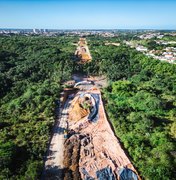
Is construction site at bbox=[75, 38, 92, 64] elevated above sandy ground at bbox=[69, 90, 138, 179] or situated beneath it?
situated beneath

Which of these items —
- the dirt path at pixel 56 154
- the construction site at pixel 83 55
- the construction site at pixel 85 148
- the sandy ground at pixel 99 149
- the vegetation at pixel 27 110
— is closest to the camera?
the construction site at pixel 85 148

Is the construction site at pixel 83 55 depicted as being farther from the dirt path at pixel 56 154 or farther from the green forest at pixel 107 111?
the dirt path at pixel 56 154

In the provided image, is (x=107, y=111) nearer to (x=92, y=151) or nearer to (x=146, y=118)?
(x=146, y=118)

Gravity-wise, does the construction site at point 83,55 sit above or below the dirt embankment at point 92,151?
below

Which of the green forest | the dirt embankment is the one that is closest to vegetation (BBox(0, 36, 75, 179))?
the green forest

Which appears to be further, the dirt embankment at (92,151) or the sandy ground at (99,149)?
the sandy ground at (99,149)

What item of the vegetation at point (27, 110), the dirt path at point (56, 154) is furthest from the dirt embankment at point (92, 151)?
the vegetation at point (27, 110)

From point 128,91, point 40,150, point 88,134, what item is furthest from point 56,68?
point 40,150

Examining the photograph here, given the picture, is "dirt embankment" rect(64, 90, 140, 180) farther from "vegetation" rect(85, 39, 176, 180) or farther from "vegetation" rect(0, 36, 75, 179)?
"vegetation" rect(0, 36, 75, 179)

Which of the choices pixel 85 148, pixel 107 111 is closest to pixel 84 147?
pixel 85 148
